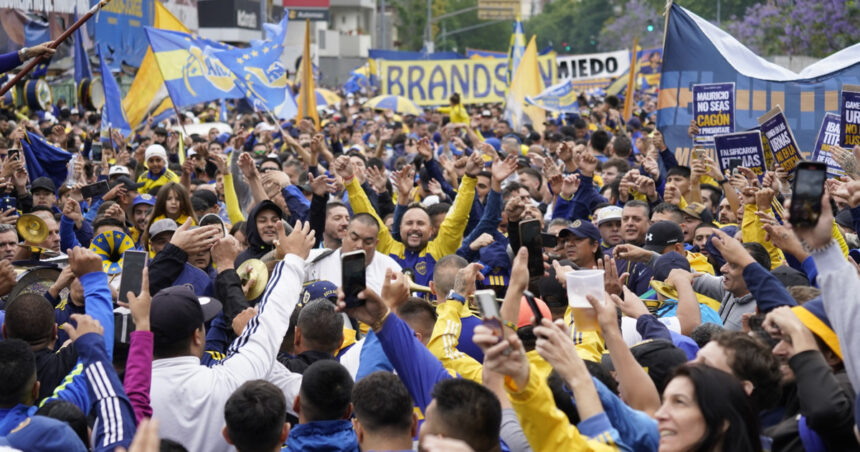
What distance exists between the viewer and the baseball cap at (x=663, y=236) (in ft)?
25.6

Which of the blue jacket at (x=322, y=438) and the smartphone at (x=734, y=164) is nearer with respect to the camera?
the blue jacket at (x=322, y=438)

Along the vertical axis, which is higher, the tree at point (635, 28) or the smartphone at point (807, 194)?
the tree at point (635, 28)

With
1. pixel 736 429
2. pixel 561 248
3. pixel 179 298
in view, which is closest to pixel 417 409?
pixel 179 298

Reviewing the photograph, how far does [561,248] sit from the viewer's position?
8016 millimetres

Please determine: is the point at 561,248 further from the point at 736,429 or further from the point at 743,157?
the point at 736,429

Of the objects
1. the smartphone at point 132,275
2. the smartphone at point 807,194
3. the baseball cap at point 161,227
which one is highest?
the smartphone at point 807,194

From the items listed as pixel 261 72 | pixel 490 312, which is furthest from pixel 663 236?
pixel 261 72

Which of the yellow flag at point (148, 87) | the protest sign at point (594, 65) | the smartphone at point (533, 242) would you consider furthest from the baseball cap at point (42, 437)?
the protest sign at point (594, 65)

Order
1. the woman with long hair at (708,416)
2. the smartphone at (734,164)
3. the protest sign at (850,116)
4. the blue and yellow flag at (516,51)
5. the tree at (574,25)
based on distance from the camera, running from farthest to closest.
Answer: the tree at (574,25) → the blue and yellow flag at (516,51) → the smartphone at (734,164) → the protest sign at (850,116) → the woman with long hair at (708,416)

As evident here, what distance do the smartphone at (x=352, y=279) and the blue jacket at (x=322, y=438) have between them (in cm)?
52

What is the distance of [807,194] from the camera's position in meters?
3.62

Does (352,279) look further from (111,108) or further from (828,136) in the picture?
(111,108)

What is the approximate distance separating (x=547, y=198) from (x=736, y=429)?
29.7 ft

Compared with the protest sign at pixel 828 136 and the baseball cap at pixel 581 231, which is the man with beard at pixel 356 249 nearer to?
the baseball cap at pixel 581 231
